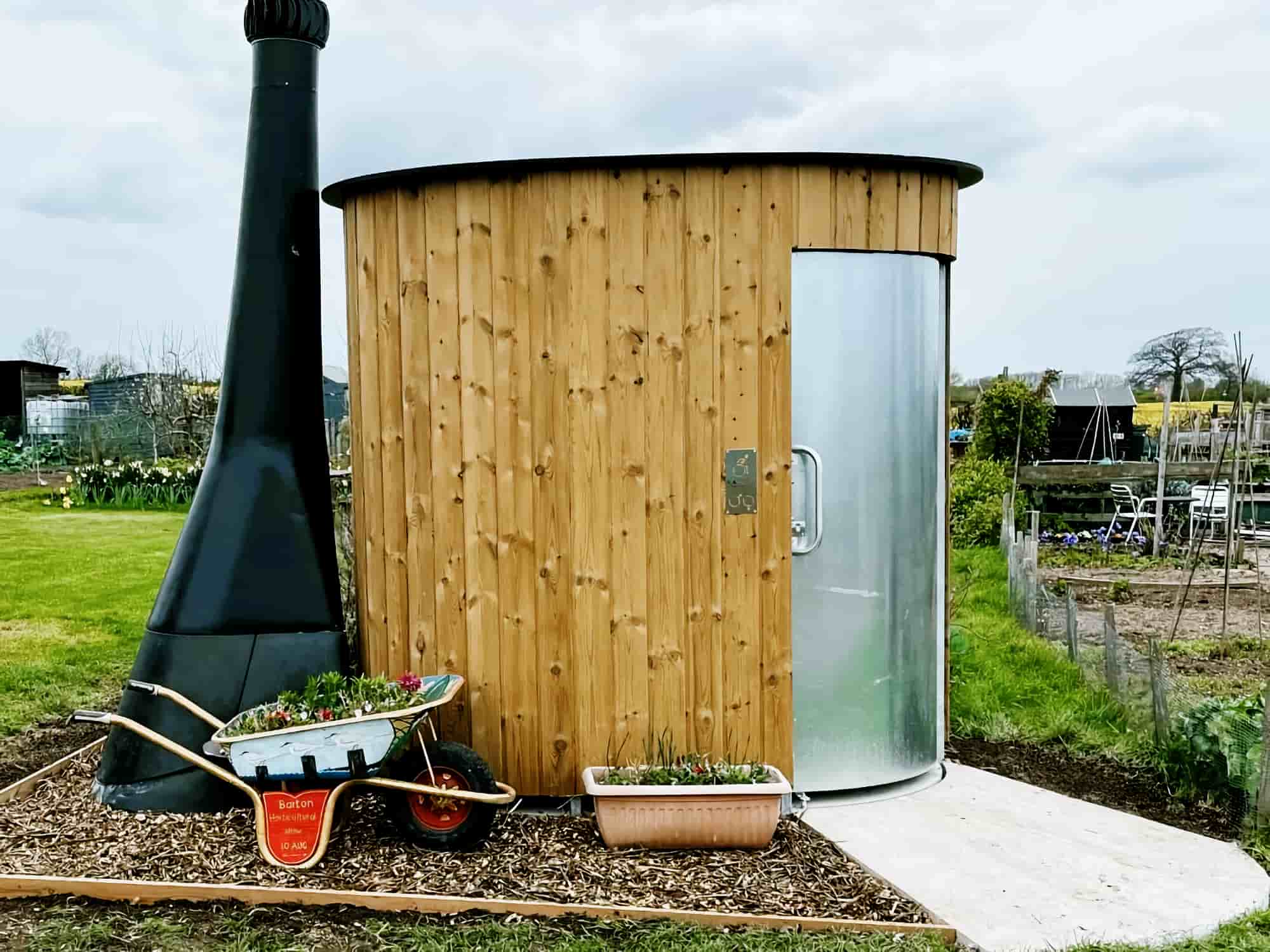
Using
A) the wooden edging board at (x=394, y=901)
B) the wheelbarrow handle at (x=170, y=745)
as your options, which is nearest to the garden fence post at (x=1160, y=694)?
the wooden edging board at (x=394, y=901)

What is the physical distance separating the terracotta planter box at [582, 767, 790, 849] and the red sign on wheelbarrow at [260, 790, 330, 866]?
0.93 m

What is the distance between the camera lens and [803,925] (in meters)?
3.66

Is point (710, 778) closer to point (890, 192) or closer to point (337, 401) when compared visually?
point (890, 192)

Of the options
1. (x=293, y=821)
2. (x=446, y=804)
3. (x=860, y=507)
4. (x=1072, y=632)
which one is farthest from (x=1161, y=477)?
(x=293, y=821)

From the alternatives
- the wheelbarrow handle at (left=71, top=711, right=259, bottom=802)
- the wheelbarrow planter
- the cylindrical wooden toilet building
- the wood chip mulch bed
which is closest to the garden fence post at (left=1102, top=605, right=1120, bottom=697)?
the cylindrical wooden toilet building

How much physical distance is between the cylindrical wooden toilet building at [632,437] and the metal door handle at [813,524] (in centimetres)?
1

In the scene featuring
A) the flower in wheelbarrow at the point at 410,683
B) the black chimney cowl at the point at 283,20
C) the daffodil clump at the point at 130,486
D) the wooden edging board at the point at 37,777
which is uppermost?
the black chimney cowl at the point at 283,20

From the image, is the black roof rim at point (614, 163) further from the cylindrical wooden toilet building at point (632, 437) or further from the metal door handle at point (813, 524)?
the metal door handle at point (813, 524)

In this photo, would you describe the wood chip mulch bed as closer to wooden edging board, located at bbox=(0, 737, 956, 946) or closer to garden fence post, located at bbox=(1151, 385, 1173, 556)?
wooden edging board, located at bbox=(0, 737, 956, 946)

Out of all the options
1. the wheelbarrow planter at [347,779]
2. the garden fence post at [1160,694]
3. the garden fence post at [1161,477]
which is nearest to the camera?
the wheelbarrow planter at [347,779]

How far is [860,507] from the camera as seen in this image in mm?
4852

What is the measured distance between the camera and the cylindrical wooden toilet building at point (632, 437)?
458cm

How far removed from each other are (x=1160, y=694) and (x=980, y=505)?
8.93 metres

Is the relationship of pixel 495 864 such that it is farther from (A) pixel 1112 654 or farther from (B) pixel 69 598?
(B) pixel 69 598
